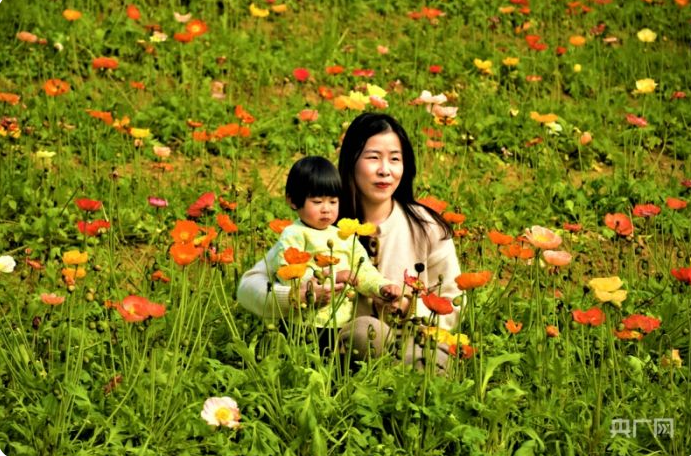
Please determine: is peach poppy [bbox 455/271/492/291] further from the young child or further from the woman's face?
the woman's face

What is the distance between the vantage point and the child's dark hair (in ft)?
11.0

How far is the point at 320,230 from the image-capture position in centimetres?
343

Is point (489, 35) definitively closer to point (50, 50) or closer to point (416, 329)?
point (50, 50)

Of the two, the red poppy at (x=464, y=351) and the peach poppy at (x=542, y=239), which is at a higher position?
the peach poppy at (x=542, y=239)

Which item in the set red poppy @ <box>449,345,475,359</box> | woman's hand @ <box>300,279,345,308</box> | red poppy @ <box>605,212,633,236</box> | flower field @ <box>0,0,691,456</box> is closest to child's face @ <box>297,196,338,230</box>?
flower field @ <box>0,0,691,456</box>

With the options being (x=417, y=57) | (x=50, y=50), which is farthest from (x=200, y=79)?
(x=417, y=57)

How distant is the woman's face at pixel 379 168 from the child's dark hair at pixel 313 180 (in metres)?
0.19

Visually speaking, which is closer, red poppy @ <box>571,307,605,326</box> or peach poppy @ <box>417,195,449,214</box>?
red poppy @ <box>571,307,605,326</box>

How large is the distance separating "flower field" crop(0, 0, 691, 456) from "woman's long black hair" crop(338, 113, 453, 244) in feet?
0.55

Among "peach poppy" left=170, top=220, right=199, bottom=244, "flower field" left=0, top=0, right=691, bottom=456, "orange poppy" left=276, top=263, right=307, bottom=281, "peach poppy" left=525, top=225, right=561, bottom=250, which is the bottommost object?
"flower field" left=0, top=0, right=691, bottom=456

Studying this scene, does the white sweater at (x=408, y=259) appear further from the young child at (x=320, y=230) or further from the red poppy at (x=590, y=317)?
the red poppy at (x=590, y=317)

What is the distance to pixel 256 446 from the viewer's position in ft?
9.16

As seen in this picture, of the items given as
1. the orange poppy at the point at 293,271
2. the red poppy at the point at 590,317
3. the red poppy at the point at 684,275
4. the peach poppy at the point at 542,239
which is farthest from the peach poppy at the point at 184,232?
the red poppy at the point at 684,275

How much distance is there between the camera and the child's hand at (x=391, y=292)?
3219 millimetres
